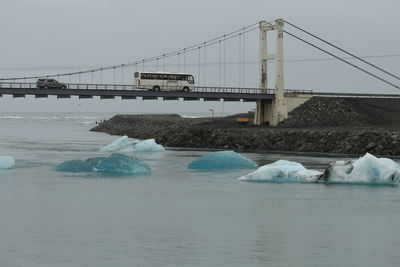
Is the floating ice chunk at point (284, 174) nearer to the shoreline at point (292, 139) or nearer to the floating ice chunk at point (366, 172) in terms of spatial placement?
the floating ice chunk at point (366, 172)

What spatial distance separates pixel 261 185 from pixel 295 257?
13.1m

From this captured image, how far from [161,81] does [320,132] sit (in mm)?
19409

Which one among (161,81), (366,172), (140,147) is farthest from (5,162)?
(161,81)

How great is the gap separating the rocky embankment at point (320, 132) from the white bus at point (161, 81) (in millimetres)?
5551

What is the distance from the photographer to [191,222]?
1917 centimetres

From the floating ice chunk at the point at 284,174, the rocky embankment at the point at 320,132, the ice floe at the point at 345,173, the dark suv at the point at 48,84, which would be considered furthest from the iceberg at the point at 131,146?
the floating ice chunk at the point at 284,174

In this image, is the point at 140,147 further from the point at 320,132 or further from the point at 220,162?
the point at 220,162

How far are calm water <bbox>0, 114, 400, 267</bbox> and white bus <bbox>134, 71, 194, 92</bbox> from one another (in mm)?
36315

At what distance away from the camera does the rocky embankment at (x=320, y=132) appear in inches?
1934

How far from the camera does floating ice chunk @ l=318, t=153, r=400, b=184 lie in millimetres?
27266

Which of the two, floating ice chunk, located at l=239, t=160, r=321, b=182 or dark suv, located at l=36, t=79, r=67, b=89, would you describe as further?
dark suv, located at l=36, t=79, r=67, b=89

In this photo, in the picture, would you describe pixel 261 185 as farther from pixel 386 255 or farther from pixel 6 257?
pixel 6 257

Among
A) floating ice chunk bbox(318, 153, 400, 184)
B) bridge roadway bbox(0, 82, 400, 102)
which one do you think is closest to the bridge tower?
bridge roadway bbox(0, 82, 400, 102)

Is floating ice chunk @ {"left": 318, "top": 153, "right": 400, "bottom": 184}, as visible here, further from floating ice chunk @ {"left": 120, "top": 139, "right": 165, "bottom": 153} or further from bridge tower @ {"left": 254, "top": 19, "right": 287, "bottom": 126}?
bridge tower @ {"left": 254, "top": 19, "right": 287, "bottom": 126}
